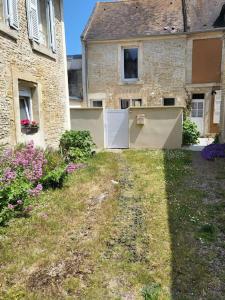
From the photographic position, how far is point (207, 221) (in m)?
4.36

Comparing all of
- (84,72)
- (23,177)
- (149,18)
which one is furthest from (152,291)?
(149,18)

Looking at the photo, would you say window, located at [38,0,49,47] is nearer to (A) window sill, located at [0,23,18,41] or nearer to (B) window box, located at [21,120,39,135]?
(A) window sill, located at [0,23,18,41]

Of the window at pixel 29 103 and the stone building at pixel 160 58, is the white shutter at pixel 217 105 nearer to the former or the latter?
the stone building at pixel 160 58

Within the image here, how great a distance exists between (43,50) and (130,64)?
337 inches

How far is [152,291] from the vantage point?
277 cm

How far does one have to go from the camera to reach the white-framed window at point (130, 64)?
15.3 metres

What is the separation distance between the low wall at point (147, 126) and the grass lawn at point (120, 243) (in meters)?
4.65

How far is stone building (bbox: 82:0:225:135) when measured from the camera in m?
14.2

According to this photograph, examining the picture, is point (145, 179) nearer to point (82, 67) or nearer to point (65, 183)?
point (65, 183)

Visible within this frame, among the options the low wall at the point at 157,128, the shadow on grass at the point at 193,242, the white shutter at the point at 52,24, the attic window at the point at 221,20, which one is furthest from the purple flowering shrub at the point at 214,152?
the attic window at the point at 221,20

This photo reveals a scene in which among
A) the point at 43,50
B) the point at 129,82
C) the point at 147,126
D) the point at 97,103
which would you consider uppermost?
the point at 43,50

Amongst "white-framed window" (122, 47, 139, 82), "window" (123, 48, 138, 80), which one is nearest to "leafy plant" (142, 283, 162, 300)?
"white-framed window" (122, 47, 139, 82)

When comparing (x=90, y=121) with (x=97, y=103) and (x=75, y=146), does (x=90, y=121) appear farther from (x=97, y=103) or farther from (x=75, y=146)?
(x=97, y=103)

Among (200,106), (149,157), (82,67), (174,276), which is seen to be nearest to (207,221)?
(174,276)
